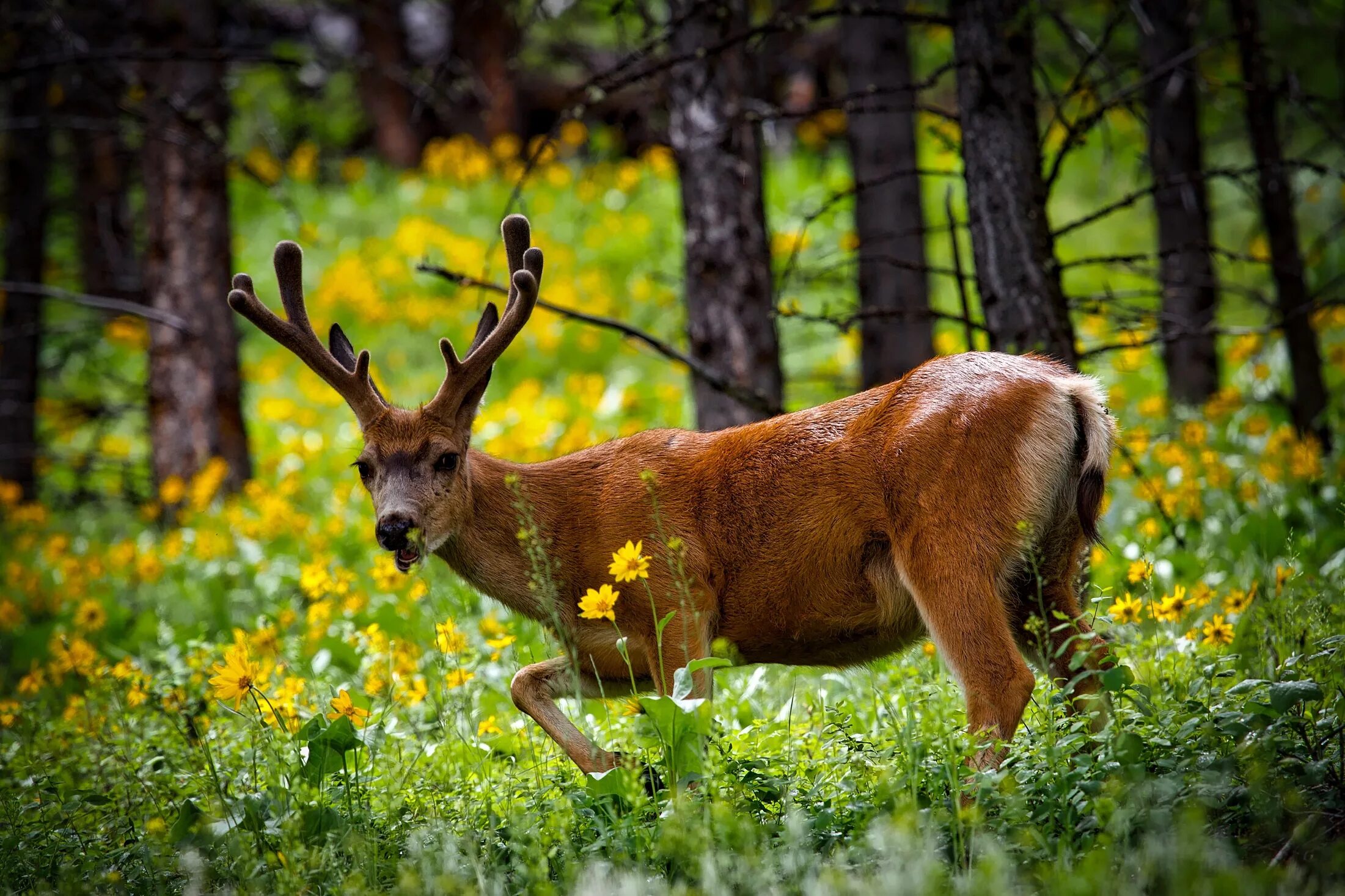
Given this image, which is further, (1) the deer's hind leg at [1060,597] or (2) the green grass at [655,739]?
(1) the deer's hind leg at [1060,597]

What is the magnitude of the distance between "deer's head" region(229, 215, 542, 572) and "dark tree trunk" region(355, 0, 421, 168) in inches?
643

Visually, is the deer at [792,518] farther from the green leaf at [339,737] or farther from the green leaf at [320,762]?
the green leaf at [320,762]

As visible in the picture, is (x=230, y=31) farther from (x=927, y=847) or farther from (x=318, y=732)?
(x=927, y=847)

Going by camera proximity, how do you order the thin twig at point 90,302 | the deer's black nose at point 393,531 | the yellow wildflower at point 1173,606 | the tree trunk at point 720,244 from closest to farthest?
the yellow wildflower at point 1173,606 < the deer's black nose at point 393,531 < the tree trunk at point 720,244 < the thin twig at point 90,302

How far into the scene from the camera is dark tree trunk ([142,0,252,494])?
11414mm

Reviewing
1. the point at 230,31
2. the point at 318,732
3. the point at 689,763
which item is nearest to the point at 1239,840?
the point at 689,763

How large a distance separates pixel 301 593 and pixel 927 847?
6.11 meters

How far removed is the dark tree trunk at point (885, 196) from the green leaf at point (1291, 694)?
6.42 m

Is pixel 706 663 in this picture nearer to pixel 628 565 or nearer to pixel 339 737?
pixel 628 565

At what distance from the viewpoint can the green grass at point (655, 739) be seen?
11.7 ft

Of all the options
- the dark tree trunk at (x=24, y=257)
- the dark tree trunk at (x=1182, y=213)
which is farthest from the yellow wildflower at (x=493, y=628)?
the dark tree trunk at (x=24, y=257)

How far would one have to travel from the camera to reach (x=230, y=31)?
21953 millimetres

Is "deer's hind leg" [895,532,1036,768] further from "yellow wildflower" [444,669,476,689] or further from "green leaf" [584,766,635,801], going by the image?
"yellow wildflower" [444,669,476,689]

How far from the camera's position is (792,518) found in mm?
5039
